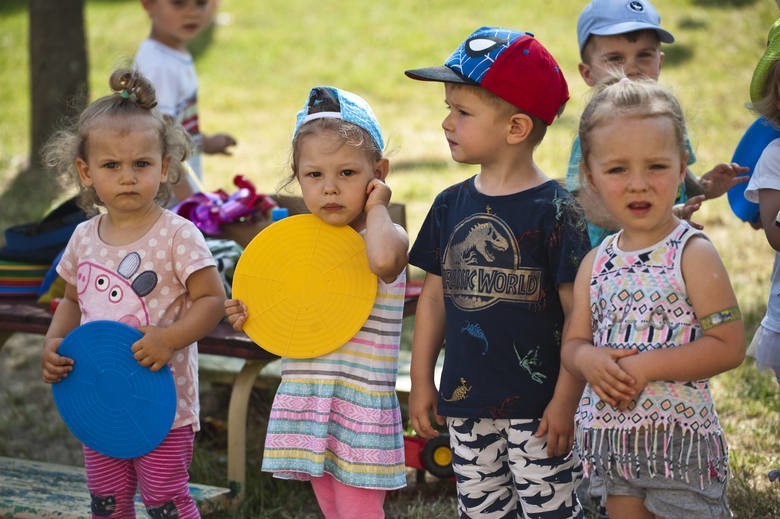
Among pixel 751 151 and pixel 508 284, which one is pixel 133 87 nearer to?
pixel 508 284

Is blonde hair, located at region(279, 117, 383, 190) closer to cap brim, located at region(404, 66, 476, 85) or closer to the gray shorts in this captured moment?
cap brim, located at region(404, 66, 476, 85)

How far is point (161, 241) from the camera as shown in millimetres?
3107

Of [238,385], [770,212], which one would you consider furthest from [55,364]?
[770,212]

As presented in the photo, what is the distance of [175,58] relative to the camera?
4.98m

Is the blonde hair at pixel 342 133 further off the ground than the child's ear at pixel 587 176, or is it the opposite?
the blonde hair at pixel 342 133

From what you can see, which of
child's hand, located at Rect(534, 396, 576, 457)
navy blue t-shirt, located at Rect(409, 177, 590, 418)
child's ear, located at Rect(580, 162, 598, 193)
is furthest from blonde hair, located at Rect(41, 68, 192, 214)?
child's hand, located at Rect(534, 396, 576, 457)

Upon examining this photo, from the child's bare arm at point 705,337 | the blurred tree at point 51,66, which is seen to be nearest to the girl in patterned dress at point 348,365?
the child's bare arm at point 705,337

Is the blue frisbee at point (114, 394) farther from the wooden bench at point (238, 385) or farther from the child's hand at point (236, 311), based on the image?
the wooden bench at point (238, 385)

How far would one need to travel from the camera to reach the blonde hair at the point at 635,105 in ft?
8.25

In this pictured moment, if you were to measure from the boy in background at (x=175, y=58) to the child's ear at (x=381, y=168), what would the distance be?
1.96 m

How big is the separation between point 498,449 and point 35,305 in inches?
91.2

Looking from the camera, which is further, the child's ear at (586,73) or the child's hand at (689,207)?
the child's ear at (586,73)

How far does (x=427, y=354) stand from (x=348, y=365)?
229 mm

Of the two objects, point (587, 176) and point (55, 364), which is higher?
point (587, 176)
